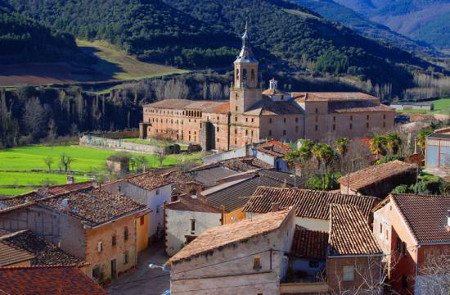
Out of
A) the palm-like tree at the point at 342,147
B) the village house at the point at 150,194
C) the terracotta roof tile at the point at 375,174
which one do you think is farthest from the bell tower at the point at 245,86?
the terracotta roof tile at the point at 375,174

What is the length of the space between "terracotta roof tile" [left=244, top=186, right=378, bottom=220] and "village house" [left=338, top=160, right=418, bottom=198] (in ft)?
7.64

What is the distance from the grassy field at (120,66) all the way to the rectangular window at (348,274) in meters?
118

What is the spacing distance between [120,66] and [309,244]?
125 metres

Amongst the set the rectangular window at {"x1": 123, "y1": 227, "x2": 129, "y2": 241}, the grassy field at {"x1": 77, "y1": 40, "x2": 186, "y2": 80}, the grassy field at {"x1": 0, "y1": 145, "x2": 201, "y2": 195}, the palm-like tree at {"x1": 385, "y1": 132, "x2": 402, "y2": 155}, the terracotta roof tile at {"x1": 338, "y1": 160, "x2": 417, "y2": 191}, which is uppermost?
the grassy field at {"x1": 77, "y1": 40, "x2": 186, "y2": 80}

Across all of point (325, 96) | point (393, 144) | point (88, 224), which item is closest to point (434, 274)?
point (88, 224)

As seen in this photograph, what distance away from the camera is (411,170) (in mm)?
32531

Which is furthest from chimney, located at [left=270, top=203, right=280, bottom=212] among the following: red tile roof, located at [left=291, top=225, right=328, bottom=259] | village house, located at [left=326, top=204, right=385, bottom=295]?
village house, located at [left=326, top=204, right=385, bottom=295]

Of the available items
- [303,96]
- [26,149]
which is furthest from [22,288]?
[26,149]

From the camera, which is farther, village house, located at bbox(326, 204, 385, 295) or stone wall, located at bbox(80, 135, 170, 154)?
stone wall, located at bbox(80, 135, 170, 154)

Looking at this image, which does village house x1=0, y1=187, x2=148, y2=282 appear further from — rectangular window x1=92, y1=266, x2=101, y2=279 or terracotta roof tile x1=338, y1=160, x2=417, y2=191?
terracotta roof tile x1=338, y1=160, x2=417, y2=191

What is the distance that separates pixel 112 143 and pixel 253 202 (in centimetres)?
6113

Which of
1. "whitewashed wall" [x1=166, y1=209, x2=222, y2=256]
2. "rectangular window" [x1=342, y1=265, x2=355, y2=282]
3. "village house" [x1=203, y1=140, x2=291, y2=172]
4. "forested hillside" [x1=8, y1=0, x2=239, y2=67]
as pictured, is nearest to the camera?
"rectangular window" [x1=342, y1=265, x2=355, y2=282]

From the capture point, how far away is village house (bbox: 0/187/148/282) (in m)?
26.2

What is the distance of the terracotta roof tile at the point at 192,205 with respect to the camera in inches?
1216
